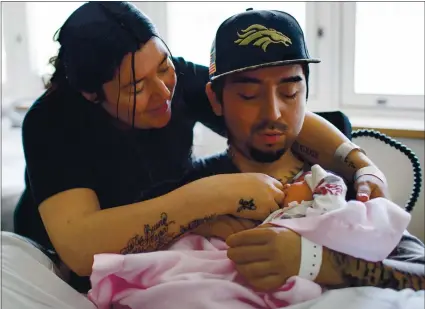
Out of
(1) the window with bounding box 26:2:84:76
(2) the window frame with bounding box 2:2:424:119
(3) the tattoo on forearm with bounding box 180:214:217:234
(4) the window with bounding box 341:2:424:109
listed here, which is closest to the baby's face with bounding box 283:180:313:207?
(3) the tattoo on forearm with bounding box 180:214:217:234

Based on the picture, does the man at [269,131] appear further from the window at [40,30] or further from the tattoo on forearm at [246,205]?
the window at [40,30]

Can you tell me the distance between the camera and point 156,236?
33.8 inches

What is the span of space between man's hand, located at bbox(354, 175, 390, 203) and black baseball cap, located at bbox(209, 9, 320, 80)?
0.20 meters

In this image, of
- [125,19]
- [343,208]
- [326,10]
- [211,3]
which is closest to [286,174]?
[343,208]

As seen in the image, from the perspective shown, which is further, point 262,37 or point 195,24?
point 195,24

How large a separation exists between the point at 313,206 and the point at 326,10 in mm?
969

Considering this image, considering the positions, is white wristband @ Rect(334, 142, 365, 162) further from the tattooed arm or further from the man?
the tattooed arm

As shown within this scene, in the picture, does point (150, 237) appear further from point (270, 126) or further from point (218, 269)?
point (270, 126)

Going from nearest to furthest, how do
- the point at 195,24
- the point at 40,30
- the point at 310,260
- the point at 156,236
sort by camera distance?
1. the point at 310,260
2. the point at 156,236
3. the point at 195,24
4. the point at 40,30

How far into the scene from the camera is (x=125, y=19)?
899 mm

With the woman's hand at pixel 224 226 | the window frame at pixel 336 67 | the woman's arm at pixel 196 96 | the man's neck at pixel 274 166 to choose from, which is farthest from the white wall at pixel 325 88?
the woman's hand at pixel 224 226

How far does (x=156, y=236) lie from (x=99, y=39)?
1.02 feet

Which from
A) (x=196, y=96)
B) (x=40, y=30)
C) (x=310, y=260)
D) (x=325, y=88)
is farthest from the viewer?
(x=40, y=30)

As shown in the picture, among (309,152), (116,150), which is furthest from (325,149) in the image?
(116,150)
